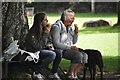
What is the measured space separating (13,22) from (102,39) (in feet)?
5.47

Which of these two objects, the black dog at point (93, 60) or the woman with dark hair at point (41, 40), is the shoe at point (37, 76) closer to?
the woman with dark hair at point (41, 40)

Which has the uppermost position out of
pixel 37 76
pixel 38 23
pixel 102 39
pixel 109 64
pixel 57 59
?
pixel 38 23

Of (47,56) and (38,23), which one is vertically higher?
(38,23)

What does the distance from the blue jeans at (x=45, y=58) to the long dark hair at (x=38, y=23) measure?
360 millimetres

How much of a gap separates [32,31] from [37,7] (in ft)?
1.50

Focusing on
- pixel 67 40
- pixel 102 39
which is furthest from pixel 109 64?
pixel 67 40

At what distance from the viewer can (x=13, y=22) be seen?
647cm

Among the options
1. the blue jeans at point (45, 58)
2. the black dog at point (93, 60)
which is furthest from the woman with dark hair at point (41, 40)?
the black dog at point (93, 60)

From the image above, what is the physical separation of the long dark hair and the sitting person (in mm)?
238

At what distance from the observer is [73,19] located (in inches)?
251

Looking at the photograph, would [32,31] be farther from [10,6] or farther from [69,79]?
[69,79]

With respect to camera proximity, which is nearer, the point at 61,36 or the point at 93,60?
the point at 61,36

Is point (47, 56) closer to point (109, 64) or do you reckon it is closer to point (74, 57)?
point (74, 57)

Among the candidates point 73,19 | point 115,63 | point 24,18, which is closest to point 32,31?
point 24,18
